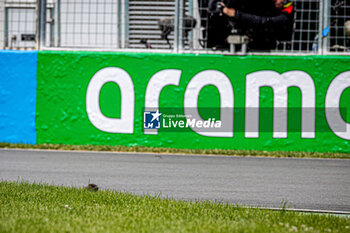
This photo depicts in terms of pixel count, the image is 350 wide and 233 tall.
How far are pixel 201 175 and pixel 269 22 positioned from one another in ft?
14.8

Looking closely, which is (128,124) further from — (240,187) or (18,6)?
(240,187)

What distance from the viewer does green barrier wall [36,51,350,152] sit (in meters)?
10.1

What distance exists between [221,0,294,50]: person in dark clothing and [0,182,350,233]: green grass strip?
20.3 feet

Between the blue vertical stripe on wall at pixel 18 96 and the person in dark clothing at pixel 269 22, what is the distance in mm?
4329

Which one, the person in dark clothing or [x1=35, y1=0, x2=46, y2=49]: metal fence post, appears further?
[x1=35, y1=0, x2=46, y2=49]: metal fence post

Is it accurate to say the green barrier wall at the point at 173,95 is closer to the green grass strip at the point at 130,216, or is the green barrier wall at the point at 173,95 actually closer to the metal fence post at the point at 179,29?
the metal fence post at the point at 179,29

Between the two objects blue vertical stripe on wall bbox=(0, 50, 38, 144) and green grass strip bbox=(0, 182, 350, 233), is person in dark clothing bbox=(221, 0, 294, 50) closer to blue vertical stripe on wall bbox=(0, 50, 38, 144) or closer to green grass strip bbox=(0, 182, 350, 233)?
blue vertical stripe on wall bbox=(0, 50, 38, 144)

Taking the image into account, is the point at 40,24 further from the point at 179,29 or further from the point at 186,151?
the point at 186,151

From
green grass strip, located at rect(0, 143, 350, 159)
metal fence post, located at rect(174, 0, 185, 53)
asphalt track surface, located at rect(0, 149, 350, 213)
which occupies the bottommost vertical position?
green grass strip, located at rect(0, 143, 350, 159)

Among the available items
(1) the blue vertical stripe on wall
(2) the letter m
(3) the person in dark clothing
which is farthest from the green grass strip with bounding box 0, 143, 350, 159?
(3) the person in dark clothing

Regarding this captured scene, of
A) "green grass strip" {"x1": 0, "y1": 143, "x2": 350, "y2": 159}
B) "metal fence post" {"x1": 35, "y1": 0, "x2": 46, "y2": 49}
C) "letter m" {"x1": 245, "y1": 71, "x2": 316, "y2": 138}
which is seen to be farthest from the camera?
"metal fence post" {"x1": 35, "y1": 0, "x2": 46, "y2": 49}

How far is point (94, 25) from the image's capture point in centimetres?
1044

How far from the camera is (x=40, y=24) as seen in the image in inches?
414

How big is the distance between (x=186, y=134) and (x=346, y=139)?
325 centimetres
